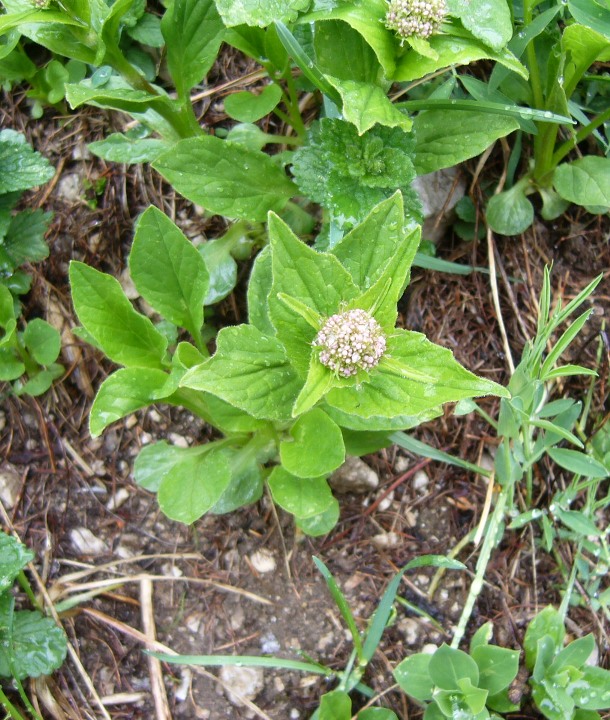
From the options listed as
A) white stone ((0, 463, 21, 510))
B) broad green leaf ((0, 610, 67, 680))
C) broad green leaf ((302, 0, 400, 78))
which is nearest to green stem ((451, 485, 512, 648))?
broad green leaf ((0, 610, 67, 680))

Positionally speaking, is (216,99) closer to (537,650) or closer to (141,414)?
(141,414)

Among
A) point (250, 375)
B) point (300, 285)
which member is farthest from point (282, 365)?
point (300, 285)

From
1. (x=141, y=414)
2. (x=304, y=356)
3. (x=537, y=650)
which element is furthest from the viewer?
(x=141, y=414)

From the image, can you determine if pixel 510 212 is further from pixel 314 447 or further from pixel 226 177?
pixel 314 447

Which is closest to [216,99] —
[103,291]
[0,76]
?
[0,76]

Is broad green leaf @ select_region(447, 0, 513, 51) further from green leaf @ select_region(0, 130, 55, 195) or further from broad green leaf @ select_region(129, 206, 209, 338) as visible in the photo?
green leaf @ select_region(0, 130, 55, 195)

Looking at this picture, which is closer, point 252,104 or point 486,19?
point 486,19
